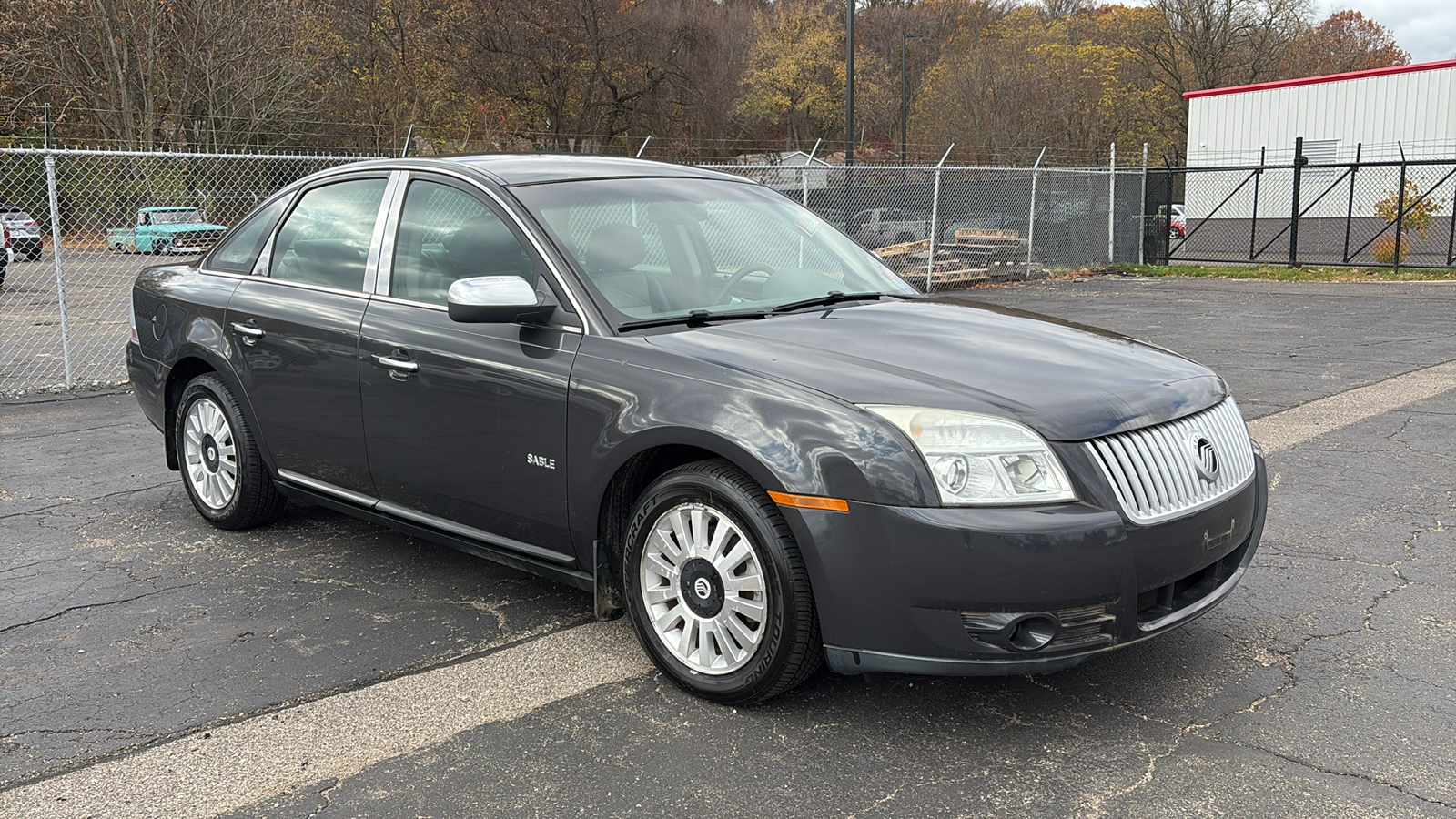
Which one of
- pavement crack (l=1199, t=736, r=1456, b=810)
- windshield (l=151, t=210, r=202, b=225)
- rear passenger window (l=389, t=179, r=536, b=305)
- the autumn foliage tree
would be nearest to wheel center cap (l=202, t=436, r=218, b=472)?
rear passenger window (l=389, t=179, r=536, b=305)

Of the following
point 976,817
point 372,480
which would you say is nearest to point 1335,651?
point 976,817

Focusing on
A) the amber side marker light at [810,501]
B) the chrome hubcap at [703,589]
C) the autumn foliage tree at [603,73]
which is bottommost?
the chrome hubcap at [703,589]

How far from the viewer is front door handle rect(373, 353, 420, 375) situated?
4176 mm

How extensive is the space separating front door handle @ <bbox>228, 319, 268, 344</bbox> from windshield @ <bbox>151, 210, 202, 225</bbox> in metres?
12.4

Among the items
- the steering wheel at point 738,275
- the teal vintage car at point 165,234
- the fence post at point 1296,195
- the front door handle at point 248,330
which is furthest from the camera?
the fence post at point 1296,195

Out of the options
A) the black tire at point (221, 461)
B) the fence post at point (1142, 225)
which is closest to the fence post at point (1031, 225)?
the fence post at point (1142, 225)

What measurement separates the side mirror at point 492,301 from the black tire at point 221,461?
181 cm

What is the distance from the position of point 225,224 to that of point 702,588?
14807 millimetres

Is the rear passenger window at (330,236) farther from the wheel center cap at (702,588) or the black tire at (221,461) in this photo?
the wheel center cap at (702,588)

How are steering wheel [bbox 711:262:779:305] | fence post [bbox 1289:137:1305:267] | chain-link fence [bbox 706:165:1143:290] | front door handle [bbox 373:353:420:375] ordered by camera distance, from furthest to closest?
fence post [bbox 1289:137:1305:267] → chain-link fence [bbox 706:165:1143:290] → front door handle [bbox 373:353:420:375] → steering wheel [bbox 711:262:779:305]

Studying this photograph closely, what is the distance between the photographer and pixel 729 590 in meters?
3.36

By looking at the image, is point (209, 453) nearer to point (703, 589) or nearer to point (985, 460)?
point (703, 589)

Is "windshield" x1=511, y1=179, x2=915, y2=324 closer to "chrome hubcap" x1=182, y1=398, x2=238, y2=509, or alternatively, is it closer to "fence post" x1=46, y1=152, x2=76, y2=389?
"chrome hubcap" x1=182, y1=398, x2=238, y2=509

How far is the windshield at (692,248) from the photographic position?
13.0 feet
